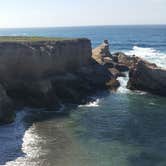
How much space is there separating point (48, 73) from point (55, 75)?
1510mm

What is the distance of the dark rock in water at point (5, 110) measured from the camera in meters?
40.2

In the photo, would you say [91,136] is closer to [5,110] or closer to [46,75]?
[5,110]

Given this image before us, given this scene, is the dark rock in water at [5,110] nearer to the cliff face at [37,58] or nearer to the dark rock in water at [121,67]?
the cliff face at [37,58]

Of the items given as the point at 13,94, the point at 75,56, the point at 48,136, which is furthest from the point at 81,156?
the point at 75,56

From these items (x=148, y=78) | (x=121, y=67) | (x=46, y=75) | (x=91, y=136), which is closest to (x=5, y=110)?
(x=91, y=136)

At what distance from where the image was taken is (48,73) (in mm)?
53125

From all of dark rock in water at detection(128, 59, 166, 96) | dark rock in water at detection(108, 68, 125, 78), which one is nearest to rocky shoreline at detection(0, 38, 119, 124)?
dark rock in water at detection(108, 68, 125, 78)

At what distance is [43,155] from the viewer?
32125 millimetres

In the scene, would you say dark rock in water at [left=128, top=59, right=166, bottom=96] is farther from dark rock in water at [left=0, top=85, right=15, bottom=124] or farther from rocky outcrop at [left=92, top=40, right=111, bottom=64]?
dark rock in water at [left=0, top=85, right=15, bottom=124]

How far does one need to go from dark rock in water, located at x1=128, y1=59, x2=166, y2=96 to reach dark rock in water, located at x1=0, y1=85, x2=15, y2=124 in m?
22.5

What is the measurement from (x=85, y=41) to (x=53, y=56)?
11056mm

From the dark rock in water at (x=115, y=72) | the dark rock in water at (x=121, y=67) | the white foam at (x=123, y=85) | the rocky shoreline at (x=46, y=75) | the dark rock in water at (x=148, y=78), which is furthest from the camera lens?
the dark rock in water at (x=121, y=67)

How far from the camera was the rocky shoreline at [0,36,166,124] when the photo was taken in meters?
47.3

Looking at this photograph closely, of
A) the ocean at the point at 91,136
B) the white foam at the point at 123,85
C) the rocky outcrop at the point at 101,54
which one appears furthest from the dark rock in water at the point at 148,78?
the rocky outcrop at the point at 101,54
